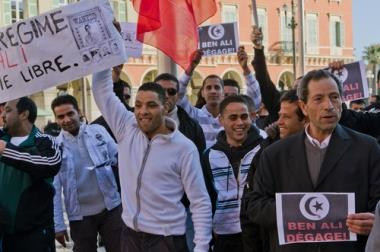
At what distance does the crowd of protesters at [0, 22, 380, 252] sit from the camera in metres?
3.51

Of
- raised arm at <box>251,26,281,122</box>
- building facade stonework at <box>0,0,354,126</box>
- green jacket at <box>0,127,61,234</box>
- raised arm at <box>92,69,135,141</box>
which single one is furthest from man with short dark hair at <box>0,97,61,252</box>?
building facade stonework at <box>0,0,354,126</box>

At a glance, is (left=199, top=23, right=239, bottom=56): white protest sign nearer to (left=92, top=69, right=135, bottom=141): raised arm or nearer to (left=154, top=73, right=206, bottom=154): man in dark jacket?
(left=154, top=73, right=206, bottom=154): man in dark jacket

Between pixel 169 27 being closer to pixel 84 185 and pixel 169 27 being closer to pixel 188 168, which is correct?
pixel 84 185

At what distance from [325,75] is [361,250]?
0.96m

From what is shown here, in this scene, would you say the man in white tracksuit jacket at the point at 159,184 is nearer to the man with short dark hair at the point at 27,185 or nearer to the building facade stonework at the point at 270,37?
the man with short dark hair at the point at 27,185

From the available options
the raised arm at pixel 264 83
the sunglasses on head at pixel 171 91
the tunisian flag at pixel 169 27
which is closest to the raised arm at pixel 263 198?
the sunglasses on head at pixel 171 91

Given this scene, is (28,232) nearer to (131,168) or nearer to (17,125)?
(17,125)

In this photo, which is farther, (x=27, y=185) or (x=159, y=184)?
(x=27, y=185)

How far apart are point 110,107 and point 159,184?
688 millimetres

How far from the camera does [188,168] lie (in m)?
4.34

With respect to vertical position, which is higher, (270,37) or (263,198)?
(270,37)

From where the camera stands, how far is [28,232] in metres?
5.00

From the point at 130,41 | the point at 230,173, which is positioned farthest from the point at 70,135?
the point at 130,41

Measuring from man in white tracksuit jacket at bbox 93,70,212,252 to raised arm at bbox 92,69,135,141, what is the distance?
0.60 feet
